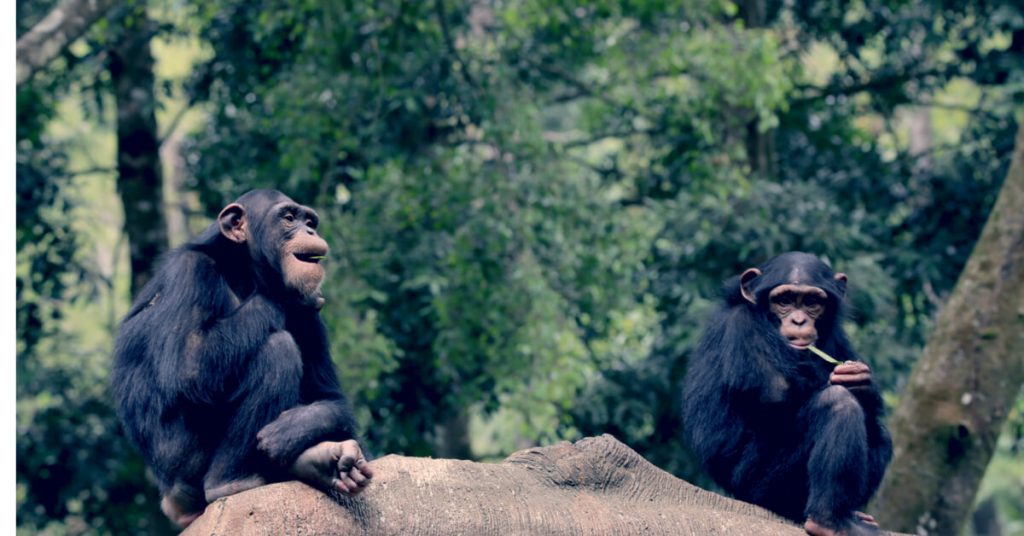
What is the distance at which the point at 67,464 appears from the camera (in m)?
11.9

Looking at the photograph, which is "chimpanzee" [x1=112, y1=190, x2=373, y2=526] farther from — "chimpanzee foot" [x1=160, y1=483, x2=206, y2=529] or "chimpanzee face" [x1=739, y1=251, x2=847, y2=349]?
"chimpanzee face" [x1=739, y1=251, x2=847, y2=349]

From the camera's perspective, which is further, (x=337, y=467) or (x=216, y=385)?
(x=216, y=385)

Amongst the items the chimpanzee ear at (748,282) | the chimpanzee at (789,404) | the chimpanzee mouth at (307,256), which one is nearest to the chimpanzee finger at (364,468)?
the chimpanzee mouth at (307,256)

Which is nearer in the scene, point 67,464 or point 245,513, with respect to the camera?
point 245,513

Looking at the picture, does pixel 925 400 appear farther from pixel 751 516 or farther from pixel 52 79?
pixel 52 79

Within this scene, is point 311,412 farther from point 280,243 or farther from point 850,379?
point 850,379

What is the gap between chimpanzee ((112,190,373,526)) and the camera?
4840 millimetres

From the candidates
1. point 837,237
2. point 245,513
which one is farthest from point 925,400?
point 245,513

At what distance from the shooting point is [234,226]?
5.38 m

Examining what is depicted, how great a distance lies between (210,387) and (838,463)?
278 cm

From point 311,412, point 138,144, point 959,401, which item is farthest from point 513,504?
point 138,144

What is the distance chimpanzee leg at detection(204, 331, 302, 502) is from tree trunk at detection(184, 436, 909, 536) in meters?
0.26

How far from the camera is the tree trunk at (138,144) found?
1176 cm

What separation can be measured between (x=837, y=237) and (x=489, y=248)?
2.91 metres
